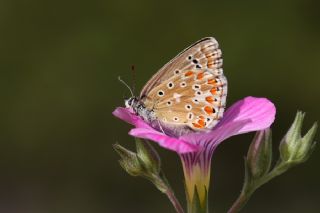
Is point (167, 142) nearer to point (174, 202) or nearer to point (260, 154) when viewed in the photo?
point (174, 202)

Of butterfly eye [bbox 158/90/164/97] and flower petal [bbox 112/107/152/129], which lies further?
butterfly eye [bbox 158/90/164/97]

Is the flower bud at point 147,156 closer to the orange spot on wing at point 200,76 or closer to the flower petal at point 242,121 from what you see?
the flower petal at point 242,121

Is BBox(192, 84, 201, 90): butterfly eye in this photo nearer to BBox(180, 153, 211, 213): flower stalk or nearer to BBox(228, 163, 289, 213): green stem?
BBox(180, 153, 211, 213): flower stalk

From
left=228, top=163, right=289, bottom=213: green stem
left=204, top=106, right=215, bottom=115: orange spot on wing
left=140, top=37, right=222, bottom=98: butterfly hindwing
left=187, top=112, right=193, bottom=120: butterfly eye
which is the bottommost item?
left=228, top=163, right=289, bottom=213: green stem

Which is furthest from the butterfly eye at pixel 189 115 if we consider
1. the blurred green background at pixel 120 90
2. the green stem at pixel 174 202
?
the blurred green background at pixel 120 90

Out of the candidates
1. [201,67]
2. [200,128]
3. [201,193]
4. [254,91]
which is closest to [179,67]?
[201,67]

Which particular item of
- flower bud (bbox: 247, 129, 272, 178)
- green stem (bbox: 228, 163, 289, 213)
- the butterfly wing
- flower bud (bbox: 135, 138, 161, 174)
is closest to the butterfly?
the butterfly wing
